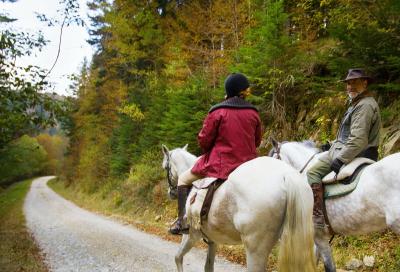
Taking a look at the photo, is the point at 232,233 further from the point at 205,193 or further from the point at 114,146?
the point at 114,146

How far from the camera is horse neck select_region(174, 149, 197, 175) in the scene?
660 centimetres

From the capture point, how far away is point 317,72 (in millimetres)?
12203

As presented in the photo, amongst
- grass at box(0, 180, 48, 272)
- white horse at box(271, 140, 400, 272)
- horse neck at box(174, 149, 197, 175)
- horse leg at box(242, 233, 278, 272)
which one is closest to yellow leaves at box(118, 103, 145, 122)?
grass at box(0, 180, 48, 272)

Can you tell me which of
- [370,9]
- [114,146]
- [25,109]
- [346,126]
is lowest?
[114,146]

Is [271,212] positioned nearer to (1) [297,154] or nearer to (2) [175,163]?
(1) [297,154]

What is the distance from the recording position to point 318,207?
509cm

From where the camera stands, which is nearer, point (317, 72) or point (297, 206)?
point (297, 206)

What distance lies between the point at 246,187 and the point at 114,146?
24704mm

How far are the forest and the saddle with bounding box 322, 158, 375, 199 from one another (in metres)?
3.54

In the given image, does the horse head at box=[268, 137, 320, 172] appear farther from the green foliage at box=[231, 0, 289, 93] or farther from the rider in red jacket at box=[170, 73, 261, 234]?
the green foliage at box=[231, 0, 289, 93]

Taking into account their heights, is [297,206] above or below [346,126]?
below

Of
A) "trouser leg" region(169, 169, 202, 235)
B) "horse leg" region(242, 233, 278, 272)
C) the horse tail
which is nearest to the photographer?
the horse tail

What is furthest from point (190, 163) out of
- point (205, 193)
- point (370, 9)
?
point (370, 9)

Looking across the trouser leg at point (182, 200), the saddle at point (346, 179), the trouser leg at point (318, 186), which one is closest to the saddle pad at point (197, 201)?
the trouser leg at point (182, 200)
